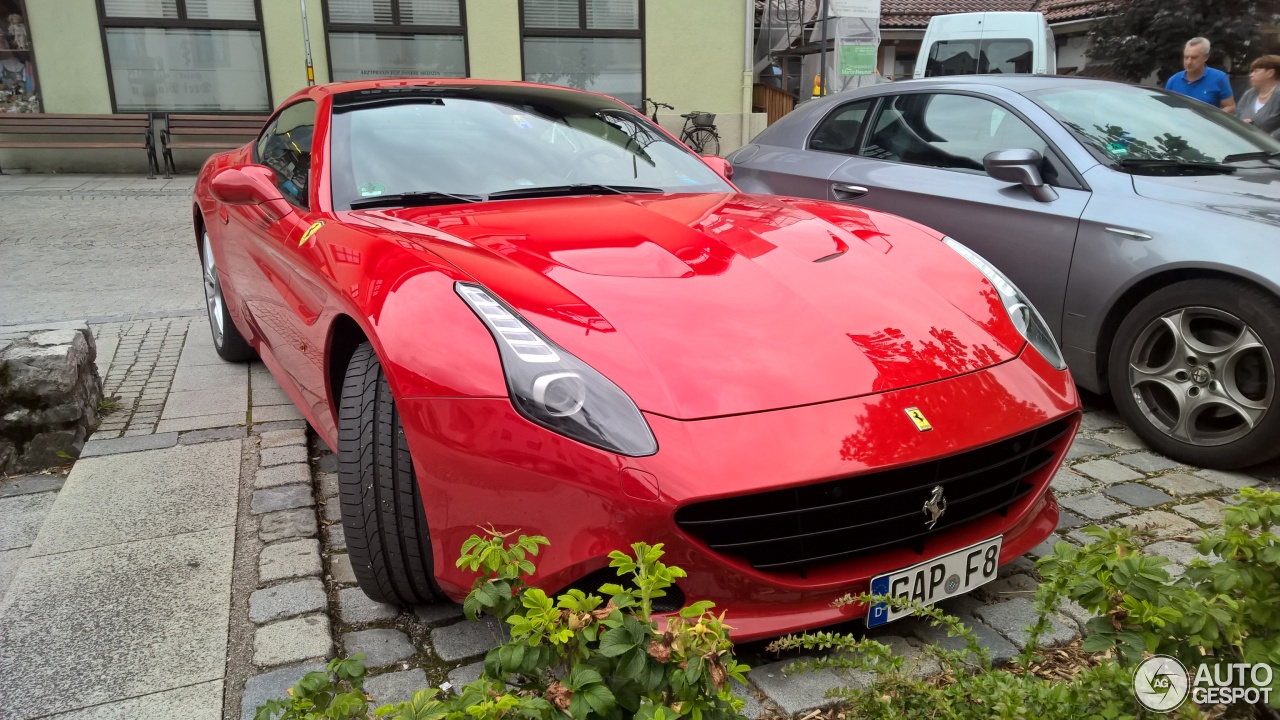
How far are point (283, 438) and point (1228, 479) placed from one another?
3503mm

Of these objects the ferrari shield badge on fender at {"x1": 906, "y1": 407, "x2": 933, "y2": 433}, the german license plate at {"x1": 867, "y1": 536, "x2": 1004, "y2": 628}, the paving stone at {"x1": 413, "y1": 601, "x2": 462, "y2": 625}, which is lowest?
the paving stone at {"x1": 413, "y1": 601, "x2": 462, "y2": 625}

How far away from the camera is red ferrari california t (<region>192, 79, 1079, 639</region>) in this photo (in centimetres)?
176

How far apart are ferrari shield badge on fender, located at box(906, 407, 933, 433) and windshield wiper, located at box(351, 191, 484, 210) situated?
1.57 m

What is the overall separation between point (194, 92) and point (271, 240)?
11245mm

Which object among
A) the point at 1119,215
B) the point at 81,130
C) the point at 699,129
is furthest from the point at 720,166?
the point at 81,130

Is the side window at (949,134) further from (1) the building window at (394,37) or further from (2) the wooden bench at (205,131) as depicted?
(2) the wooden bench at (205,131)

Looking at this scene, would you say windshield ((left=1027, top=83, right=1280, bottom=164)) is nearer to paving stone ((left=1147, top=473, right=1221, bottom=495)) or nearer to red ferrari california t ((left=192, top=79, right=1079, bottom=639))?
paving stone ((left=1147, top=473, right=1221, bottom=495))

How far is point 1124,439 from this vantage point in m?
3.46

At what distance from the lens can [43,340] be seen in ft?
11.6

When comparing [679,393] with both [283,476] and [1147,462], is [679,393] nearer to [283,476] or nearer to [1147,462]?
[283,476]

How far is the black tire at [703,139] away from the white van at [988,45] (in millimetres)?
3528

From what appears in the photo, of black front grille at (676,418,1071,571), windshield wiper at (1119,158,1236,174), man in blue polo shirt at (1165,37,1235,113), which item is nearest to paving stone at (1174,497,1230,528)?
black front grille at (676,418,1071,571)

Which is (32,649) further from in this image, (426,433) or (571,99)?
(571,99)

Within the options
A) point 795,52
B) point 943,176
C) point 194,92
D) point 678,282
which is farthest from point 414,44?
point 678,282
